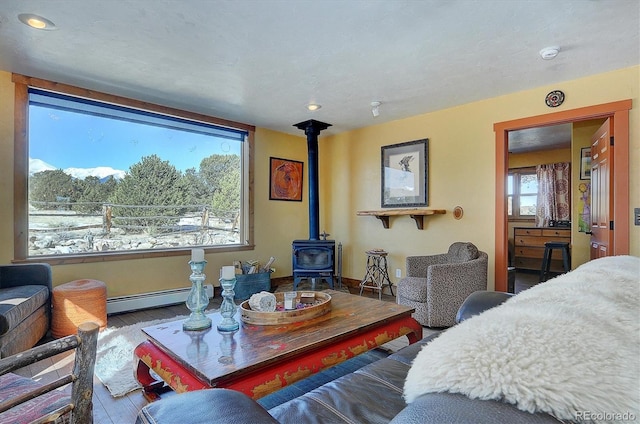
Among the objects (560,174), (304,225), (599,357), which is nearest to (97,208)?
(304,225)

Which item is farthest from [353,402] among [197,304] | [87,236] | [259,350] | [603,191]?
[87,236]

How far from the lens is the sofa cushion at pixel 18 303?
210cm

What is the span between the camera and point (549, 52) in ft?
8.48

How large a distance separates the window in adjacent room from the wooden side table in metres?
3.99

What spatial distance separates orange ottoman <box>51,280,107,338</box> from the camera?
2850mm

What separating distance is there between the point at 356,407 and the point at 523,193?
722cm

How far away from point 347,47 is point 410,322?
6.93ft

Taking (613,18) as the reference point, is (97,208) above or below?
below

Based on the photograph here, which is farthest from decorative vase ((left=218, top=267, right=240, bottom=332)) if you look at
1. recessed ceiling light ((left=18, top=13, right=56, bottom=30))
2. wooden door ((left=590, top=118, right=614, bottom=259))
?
wooden door ((left=590, top=118, right=614, bottom=259))

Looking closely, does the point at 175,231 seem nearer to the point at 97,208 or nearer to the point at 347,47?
the point at 97,208

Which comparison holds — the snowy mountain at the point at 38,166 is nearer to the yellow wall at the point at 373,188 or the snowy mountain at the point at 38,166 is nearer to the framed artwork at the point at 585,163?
the yellow wall at the point at 373,188

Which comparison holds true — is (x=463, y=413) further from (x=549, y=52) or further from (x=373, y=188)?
(x=373, y=188)

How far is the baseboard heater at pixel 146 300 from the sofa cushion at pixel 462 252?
2.78 m

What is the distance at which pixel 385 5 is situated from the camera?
205 centimetres
